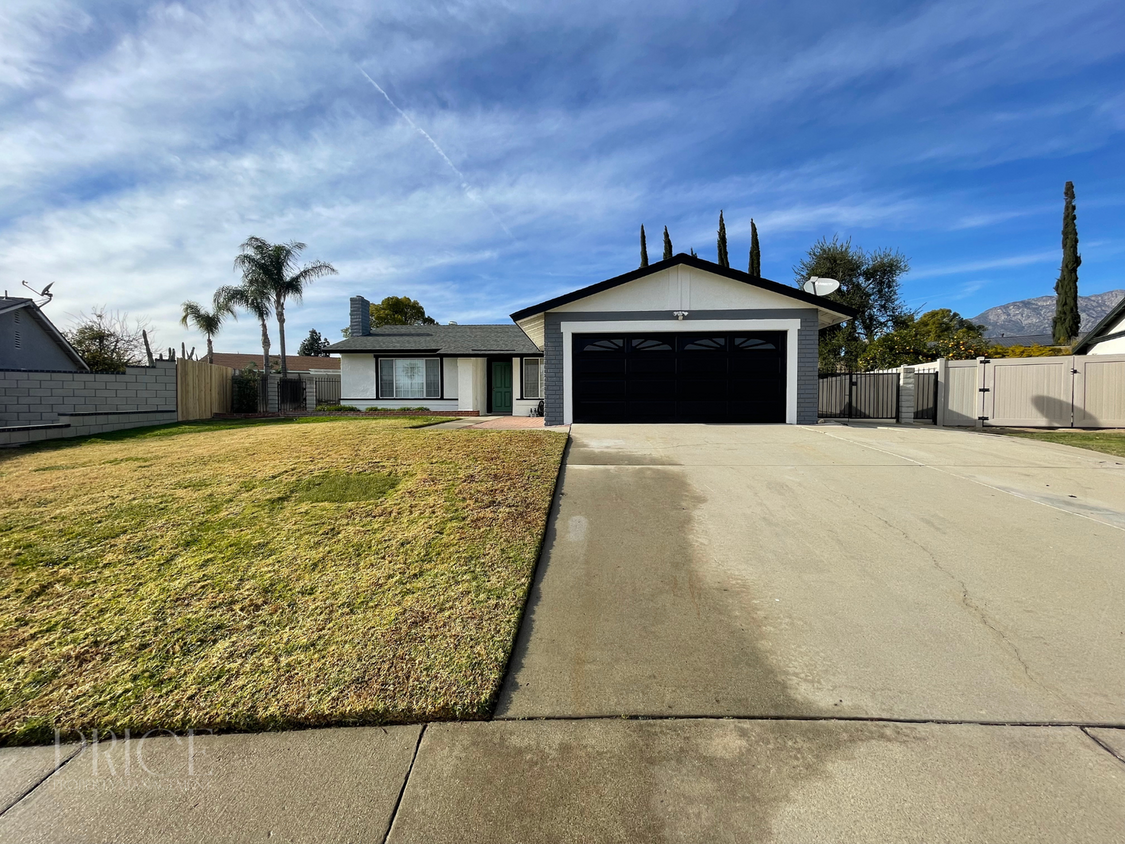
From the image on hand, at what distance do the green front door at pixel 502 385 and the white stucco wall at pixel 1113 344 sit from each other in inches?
715

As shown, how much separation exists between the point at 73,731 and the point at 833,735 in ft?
11.4

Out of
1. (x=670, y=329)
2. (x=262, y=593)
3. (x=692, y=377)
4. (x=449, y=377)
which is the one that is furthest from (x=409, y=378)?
(x=262, y=593)

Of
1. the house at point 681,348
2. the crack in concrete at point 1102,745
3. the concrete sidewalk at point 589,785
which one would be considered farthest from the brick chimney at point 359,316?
the crack in concrete at point 1102,745

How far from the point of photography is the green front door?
18.8 meters

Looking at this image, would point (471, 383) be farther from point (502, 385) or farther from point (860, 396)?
point (860, 396)

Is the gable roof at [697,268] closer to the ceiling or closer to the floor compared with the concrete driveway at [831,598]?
closer to the ceiling

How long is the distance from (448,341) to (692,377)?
10.7 m

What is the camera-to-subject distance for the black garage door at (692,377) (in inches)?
481

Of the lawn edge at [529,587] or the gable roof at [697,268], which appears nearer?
the lawn edge at [529,587]

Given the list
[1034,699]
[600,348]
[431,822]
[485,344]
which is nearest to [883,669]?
[1034,699]

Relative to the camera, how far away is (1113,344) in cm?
1489

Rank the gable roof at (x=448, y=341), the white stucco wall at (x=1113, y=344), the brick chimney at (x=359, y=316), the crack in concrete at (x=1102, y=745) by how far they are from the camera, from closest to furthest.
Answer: the crack in concrete at (x=1102, y=745), the white stucco wall at (x=1113, y=344), the gable roof at (x=448, y=341), the brick chimney at (x=359, y=316)

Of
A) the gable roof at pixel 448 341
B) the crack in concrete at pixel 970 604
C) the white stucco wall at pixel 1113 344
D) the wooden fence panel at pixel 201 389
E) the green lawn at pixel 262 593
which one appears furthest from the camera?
the gable roof at pixel 448 341

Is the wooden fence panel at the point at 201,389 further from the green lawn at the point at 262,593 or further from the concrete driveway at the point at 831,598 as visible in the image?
the concrete driveway at the point at 831,598
